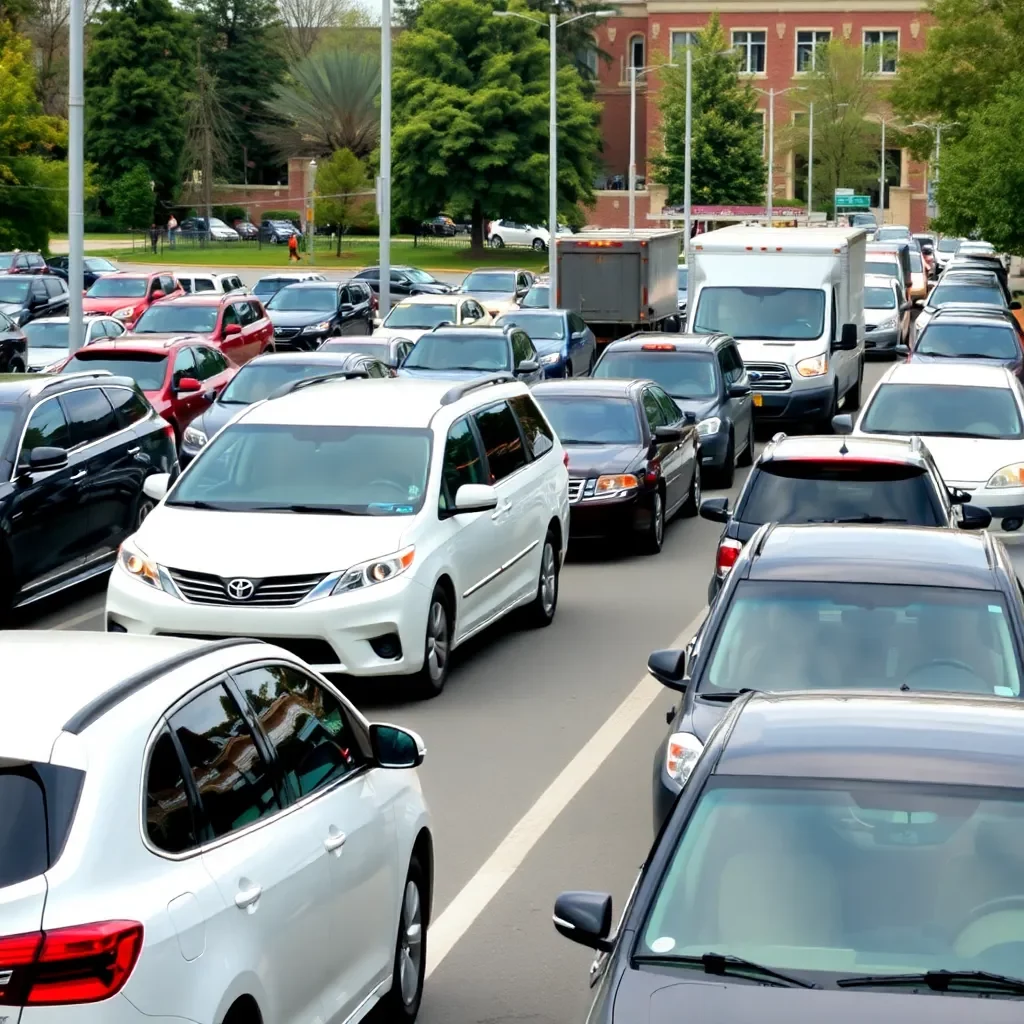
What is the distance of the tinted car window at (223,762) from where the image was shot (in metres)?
5.02

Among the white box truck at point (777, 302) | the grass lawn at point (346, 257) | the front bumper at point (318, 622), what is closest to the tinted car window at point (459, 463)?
the front bumper at point (318, 622)

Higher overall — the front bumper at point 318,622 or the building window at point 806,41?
the building window at point 806,41

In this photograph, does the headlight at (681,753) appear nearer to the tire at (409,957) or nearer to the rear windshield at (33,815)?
the tire at (409,957)

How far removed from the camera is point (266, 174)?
124 m

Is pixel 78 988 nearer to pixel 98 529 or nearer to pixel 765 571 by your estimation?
pixel 765 571

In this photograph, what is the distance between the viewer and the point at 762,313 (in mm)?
28953

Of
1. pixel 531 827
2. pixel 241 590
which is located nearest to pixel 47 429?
pixel 241 590

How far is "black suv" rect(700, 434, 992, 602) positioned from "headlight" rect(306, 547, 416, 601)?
1838mm

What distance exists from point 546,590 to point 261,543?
352 cm

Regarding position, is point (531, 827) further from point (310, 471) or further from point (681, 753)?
point (310, 471)

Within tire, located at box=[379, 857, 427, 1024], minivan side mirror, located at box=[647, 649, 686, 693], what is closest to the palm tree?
minivan side mirror, located at box=[647, 649, 686, 693]

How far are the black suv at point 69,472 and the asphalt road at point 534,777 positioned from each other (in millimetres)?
487

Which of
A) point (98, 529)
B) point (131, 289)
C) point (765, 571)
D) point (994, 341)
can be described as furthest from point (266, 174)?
point (765, 571)

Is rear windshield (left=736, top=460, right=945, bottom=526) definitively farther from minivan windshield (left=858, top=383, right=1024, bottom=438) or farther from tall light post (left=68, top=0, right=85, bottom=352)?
tall light post (left=68, top=0, right=85, bottom=352)
